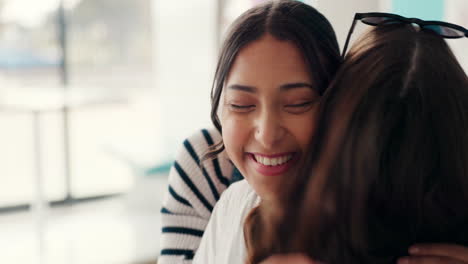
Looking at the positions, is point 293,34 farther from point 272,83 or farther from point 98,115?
point 98,115

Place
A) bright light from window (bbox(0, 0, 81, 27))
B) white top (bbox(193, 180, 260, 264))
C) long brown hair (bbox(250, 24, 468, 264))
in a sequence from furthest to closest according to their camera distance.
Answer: bright light from window (bbox(0, 0, 81, 27))
white top (bbox(193, 180, 260, 264))
long brown hair (bbox(250, 24, 468, 264))

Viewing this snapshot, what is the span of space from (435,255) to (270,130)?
27 cm

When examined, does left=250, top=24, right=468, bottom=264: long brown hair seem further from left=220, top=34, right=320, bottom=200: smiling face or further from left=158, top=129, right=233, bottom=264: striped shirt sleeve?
left=158, top=129, right=233, bottom=264: striped shirt sleeve

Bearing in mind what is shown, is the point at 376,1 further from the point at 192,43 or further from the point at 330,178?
the point at 192,43

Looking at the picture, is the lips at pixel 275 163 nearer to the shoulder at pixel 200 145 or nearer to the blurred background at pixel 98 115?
the shoulder at pixel 200 145

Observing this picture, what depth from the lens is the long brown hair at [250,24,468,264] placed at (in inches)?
25.7

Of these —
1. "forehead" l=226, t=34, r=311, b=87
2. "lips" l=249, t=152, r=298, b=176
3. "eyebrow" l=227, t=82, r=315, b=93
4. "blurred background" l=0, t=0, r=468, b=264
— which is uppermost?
"forehead" l=226, t=34, r=311, b=87

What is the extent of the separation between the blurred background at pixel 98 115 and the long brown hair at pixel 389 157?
2369 millimetres

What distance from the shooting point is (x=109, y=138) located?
14.9ft

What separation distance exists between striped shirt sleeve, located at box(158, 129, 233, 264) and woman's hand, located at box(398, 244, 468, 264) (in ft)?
2.16

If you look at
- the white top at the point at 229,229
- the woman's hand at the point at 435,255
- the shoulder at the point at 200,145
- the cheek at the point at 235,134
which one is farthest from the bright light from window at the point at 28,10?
the woman's hand at the point at 435,255

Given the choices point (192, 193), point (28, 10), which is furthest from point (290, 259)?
point (28, 10)

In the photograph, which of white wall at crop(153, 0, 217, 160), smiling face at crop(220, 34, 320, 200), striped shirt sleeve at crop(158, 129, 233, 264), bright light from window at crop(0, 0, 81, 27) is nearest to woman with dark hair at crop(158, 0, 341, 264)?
smiling face at crop(220, 34, 320, 200)

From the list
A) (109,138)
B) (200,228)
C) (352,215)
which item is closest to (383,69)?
(352,215)
